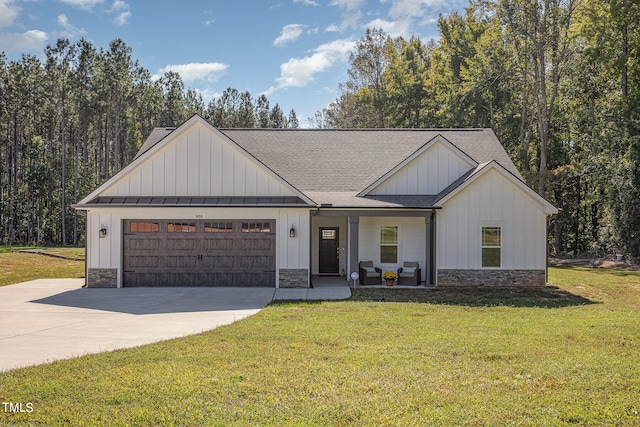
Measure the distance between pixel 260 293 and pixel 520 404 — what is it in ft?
32.3

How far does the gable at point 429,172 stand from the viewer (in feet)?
56.4

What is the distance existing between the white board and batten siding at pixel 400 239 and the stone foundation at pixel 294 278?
8.72 ft

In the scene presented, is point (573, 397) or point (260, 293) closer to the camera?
point (573, 397)

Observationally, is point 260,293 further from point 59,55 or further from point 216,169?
point 59,55

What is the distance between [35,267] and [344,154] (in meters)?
14.5

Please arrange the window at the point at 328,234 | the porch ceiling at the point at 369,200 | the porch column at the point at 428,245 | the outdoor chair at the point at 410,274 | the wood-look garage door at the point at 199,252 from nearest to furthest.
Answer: the wood-look garage door at the point at 199,252 → the porch ceiling at the point at 369,200 → the porch column at the point at 428,245 → the outdoor chair at the point at 410,274 → the window at the point at 328,234

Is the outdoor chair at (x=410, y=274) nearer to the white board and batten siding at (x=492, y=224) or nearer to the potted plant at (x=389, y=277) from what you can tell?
the potted plant at (x=389, y=277)

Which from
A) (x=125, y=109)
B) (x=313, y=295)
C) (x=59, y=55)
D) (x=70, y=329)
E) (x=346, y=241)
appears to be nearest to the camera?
(x=70, y=329)

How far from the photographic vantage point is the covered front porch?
1602 cm

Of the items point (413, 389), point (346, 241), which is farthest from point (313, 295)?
point (413, 389)

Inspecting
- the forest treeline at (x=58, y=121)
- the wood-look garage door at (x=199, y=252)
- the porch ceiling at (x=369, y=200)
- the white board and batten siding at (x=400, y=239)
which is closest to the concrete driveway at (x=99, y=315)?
the wood-look garage door at (x=199, y=252)

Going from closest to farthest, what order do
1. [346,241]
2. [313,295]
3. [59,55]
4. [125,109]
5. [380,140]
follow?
[313,295] < [346,241] < [380,140] < [59,55] < [125,109]

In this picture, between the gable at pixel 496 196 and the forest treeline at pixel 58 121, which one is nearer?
the gable at pixel 496 196

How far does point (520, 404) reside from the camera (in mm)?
5219
